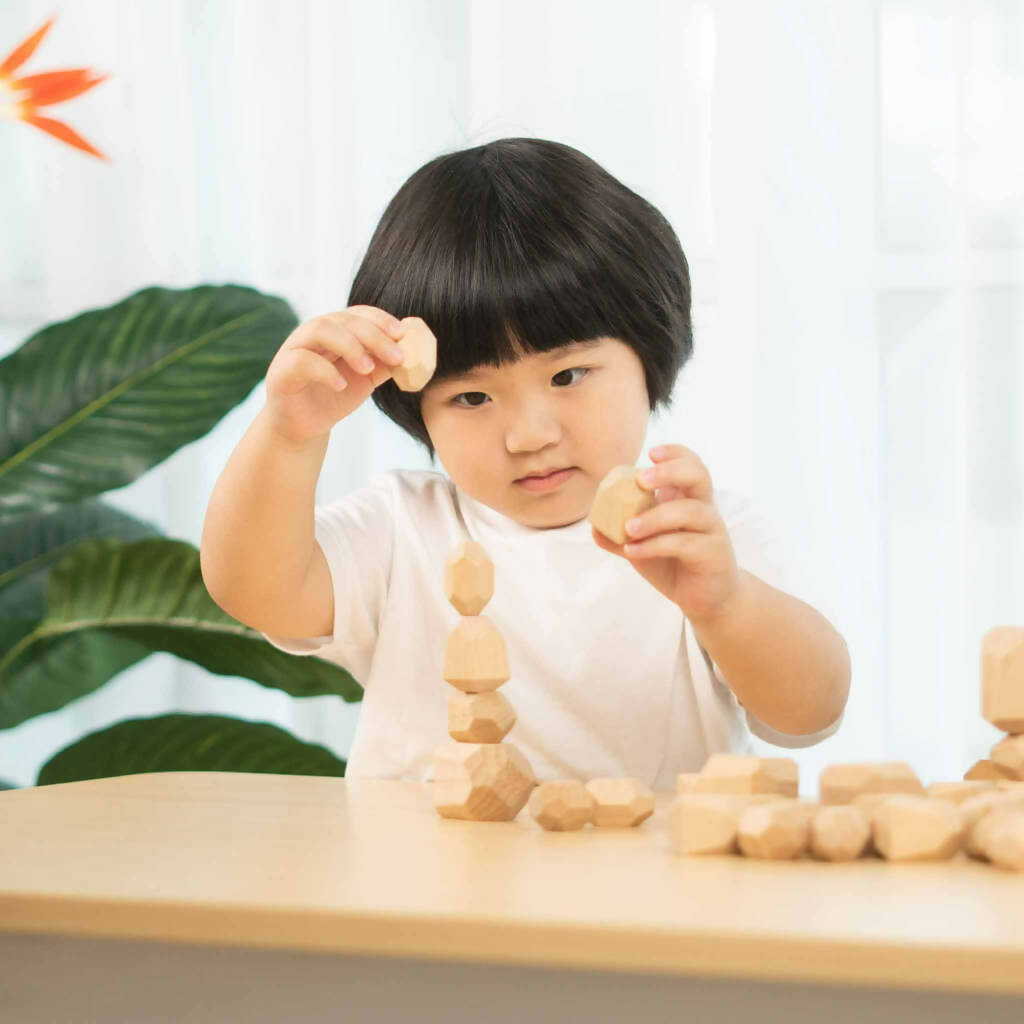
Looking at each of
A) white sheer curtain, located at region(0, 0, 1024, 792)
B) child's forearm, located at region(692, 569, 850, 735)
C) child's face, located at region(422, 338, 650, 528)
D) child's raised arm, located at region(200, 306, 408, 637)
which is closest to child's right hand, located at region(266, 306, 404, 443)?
child's raised arm, located at region(200, 306, 408, 637)

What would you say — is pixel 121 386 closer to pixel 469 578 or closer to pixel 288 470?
pixel 288 470

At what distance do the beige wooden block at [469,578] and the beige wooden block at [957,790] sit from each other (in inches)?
8.5

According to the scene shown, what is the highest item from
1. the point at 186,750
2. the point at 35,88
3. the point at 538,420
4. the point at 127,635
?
the point at 35,88

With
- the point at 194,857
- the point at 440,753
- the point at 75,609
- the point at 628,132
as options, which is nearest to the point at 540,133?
the point at 628,132

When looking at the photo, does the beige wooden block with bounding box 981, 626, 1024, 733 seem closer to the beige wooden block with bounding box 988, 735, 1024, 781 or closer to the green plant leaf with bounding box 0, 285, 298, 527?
the beige wooden block with bounding box 988, 735, 1024, 781

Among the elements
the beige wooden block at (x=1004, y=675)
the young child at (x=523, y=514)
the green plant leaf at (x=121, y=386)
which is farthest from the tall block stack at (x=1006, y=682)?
the green plant leaf at (x=121, y=386)

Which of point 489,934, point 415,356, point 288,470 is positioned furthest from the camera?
point 288,470

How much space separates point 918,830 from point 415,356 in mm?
386

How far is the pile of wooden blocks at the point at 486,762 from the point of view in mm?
506

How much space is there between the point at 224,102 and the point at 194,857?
5.12 ft

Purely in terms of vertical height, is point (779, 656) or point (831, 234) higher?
point (831, 234)

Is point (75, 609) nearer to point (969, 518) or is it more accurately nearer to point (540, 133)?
point (540, 133)

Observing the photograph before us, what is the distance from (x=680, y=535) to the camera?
622 mm

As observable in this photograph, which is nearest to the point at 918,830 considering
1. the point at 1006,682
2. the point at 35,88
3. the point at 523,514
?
the point at 1006,682
